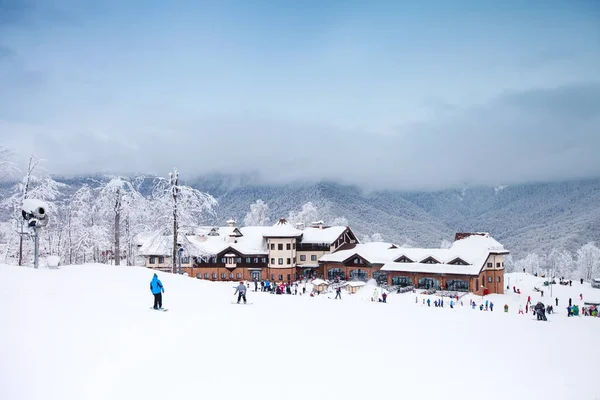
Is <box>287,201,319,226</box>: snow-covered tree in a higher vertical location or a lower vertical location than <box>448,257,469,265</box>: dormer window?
higher

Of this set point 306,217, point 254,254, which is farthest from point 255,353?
point 306,217

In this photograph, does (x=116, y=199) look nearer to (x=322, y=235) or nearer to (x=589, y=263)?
(x=322, y=235)

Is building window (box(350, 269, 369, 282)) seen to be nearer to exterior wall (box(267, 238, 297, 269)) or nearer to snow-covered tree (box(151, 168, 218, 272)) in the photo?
exterior wall (box(267, 238, 297, 269))

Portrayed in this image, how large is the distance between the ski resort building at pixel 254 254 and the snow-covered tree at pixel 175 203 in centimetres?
2902

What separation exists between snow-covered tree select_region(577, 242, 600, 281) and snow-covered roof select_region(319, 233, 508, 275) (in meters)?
67.4

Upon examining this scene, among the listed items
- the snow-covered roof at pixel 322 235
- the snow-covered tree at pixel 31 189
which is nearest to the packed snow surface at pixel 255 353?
the snow-covered tree at pixel 31 189

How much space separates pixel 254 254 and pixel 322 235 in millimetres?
13631

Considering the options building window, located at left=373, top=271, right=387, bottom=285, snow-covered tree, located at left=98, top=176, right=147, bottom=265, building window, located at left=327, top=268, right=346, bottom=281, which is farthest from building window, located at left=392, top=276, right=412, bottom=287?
snow-covered tree, located at left=98, top=176, right=147, bottom=265

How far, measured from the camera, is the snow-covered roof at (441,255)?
196 feet

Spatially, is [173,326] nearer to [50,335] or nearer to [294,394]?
[50,335]

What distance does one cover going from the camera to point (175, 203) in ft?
128

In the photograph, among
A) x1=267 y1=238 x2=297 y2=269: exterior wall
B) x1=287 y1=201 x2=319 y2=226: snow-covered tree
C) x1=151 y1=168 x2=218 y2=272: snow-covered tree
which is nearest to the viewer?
x1=151 y1=168 x2=218 y2=272: snow-covered tree

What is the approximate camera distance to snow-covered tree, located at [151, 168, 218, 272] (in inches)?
1543

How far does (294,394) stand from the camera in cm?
912
